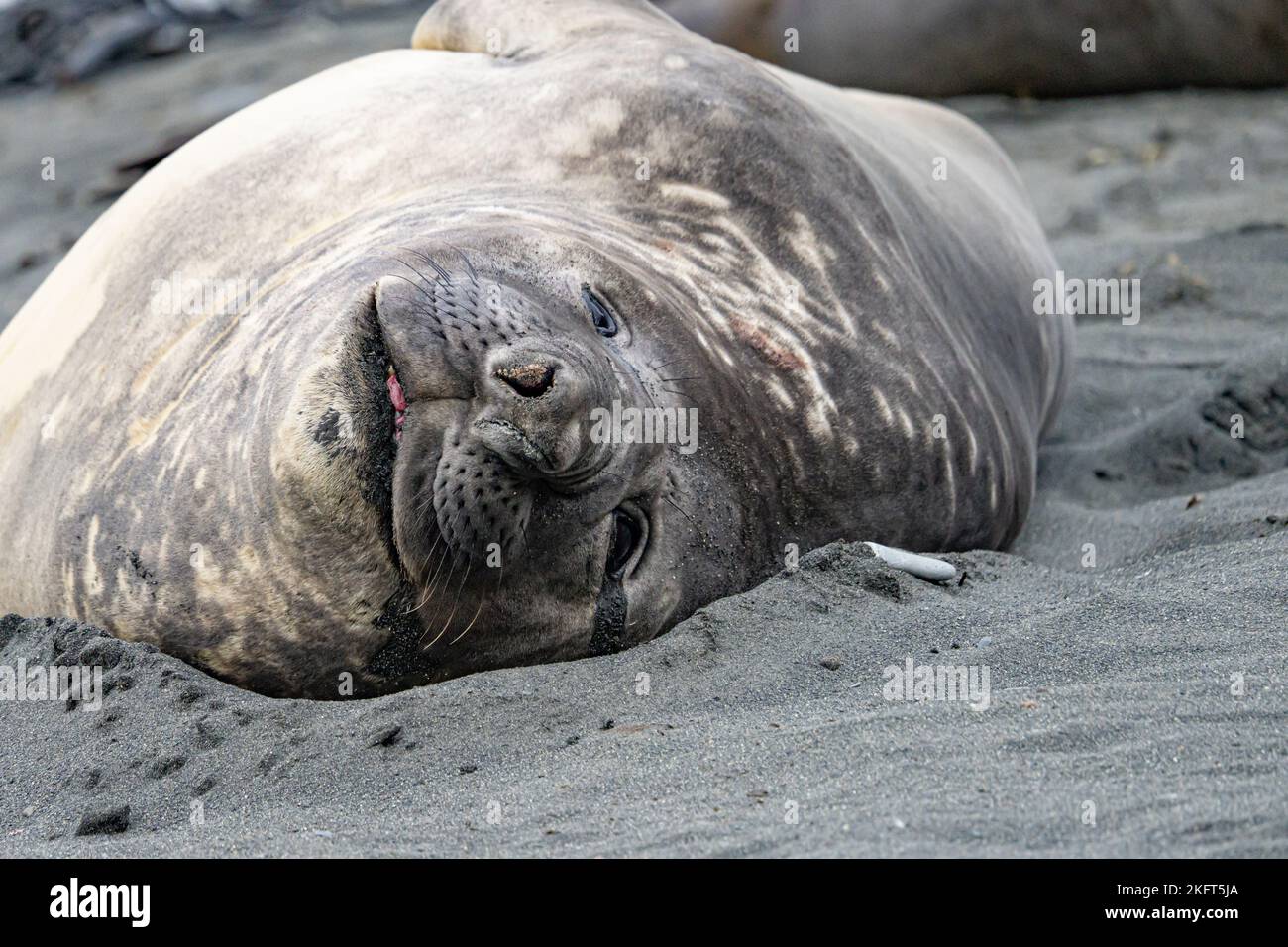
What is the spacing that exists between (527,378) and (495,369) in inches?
2.1

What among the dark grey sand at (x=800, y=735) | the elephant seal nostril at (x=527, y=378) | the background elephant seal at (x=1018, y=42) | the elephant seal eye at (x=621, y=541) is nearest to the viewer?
the dark grey sand at (x=800, y=735)

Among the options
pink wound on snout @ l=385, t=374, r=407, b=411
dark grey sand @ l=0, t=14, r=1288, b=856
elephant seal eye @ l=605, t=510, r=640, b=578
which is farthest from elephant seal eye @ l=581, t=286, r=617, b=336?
dark grey sand @ l=0, t=14, r=1288, b=856

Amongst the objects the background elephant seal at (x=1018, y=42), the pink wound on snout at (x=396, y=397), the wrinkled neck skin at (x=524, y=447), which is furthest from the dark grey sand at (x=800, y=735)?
the background elephant seal at (x=1018, y=42)

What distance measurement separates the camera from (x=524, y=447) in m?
2.54

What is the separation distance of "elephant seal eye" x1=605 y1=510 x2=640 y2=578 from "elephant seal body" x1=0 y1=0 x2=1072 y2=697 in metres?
0.01

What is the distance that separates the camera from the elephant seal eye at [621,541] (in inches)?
113

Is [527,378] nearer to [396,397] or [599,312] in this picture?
[396,397]

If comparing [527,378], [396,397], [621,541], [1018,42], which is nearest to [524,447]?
[527,378]

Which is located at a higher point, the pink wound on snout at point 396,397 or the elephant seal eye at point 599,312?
the elephant seal eye at point 599,312

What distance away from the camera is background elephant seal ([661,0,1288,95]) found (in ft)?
26.0

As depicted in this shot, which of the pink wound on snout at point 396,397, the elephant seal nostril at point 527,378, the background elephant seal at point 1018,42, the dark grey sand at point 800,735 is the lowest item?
the dark grey sand at point 800,735

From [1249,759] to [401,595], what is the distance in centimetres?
134

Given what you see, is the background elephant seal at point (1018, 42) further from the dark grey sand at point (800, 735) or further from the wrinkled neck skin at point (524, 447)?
the wrinkled neck skin at point (524, 447)

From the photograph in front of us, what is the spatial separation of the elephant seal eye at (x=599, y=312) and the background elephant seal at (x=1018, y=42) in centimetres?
515
